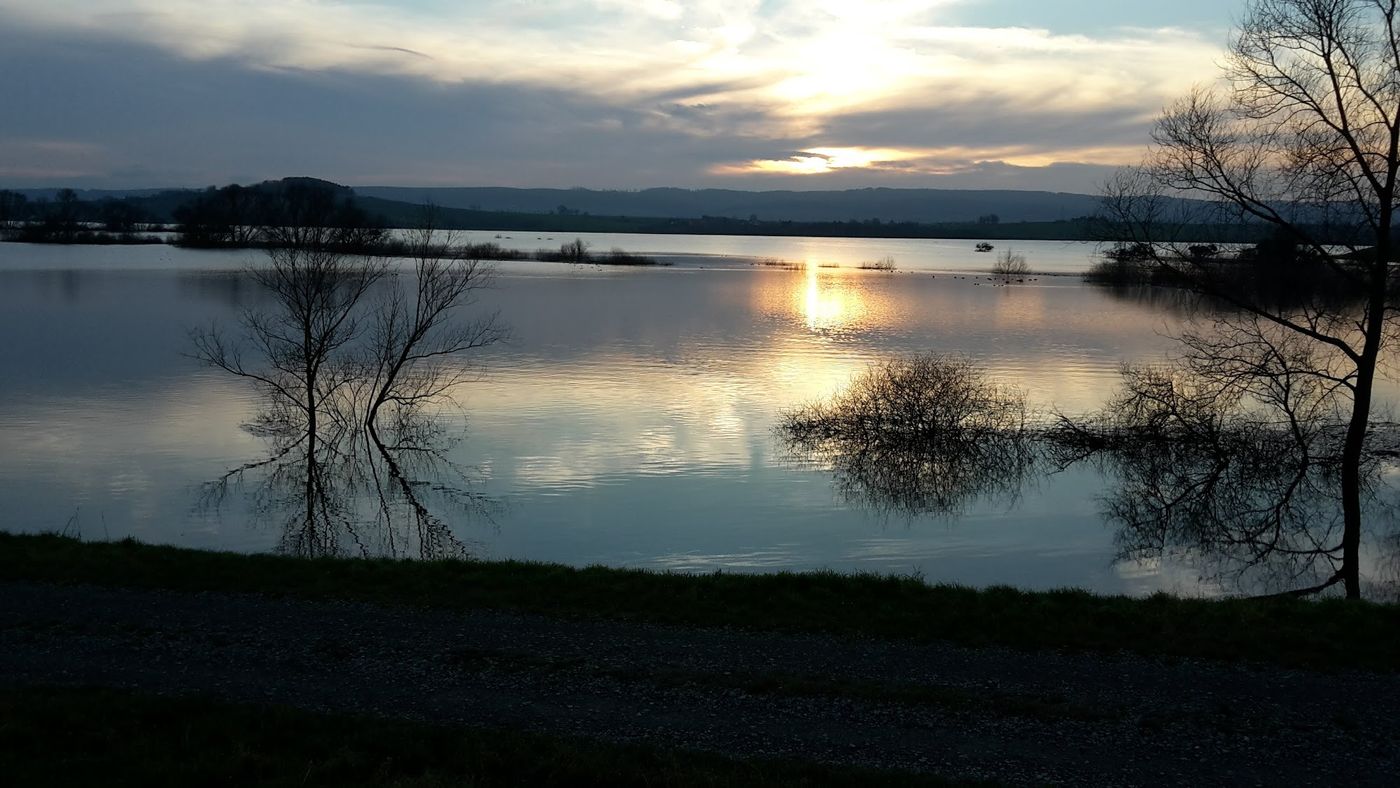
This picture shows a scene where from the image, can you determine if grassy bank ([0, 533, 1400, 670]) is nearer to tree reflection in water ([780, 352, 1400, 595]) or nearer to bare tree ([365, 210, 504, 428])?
tree reflection in water ([780, 352, 1400, 595])

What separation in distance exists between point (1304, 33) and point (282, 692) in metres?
19.8

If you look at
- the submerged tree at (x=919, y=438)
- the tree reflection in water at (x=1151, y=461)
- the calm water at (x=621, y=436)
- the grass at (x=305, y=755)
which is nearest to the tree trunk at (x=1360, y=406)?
the tree reflection in water at (x=1151, y=461)

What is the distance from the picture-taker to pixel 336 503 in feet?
75.8

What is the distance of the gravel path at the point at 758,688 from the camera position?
28.3 ft

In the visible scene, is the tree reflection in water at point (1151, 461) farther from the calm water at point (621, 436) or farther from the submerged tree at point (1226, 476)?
the calm water at point (621, 436)

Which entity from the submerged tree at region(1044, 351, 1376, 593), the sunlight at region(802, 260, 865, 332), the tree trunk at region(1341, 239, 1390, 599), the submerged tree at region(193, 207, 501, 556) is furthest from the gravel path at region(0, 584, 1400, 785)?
the sunlight at region(802, 260, 865, 332)

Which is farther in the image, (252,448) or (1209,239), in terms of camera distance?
(252,448)

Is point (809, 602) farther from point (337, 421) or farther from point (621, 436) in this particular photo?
point (337, 421)

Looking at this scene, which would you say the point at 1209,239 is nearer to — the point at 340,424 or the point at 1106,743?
the point at 1106,743

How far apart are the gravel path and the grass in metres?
0.47

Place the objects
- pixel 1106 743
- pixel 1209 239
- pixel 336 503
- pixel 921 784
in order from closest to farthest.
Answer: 1. pixel 921 784
2. pixel 1106 743
3. pixel 1209 239
4. pixel 336 503


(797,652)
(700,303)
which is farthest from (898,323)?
(797,652)

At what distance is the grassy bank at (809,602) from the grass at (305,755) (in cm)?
380

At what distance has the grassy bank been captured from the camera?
11500 mm
